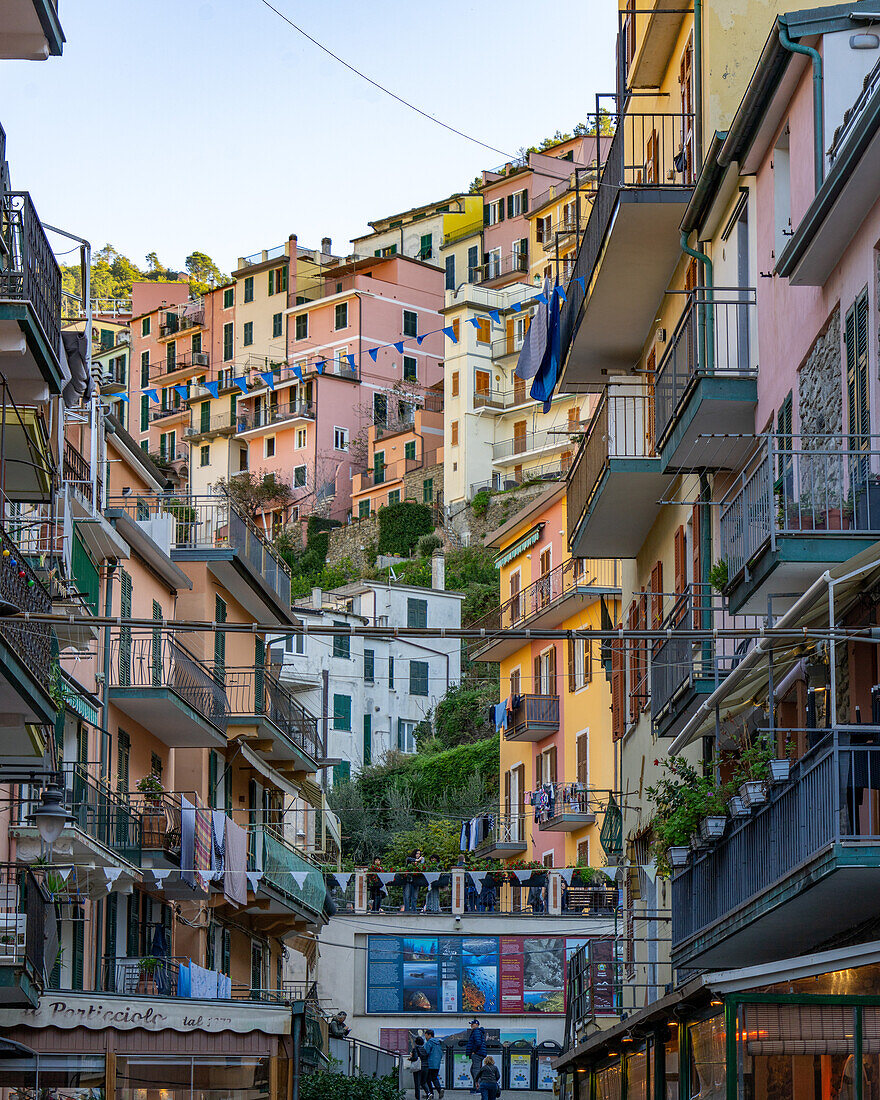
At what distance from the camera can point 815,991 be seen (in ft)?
45.3

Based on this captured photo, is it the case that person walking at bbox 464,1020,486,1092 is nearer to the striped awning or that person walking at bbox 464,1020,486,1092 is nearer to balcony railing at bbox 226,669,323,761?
balcony railing at bbox 226,669,323,761

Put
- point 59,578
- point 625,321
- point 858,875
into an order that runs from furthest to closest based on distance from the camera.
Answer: point 625,321 < point 59,578 < point 858,875

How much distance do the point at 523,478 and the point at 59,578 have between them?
6513 cm

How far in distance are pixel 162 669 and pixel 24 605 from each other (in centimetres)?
1615

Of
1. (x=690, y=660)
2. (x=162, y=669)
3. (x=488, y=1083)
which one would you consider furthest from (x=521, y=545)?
(x=690, y=660)

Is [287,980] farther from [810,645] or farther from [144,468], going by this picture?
[810,645]

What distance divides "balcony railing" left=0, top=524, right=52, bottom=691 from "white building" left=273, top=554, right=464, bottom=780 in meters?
50.4

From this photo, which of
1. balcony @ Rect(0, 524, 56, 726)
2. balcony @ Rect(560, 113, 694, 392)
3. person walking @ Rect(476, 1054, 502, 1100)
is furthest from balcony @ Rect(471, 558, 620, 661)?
balcony @ Rect(0, 524, 56, 726)

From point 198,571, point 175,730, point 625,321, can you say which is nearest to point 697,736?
point 625,321

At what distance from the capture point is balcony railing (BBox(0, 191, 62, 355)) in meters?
16.9

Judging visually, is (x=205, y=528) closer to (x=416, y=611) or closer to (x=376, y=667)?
(x=376, y=667)

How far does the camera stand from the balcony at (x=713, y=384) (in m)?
19.4

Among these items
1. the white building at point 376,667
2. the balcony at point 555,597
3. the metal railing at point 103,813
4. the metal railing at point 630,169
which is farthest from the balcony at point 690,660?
the white building at point 376,667

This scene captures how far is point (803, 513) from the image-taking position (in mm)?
15555
